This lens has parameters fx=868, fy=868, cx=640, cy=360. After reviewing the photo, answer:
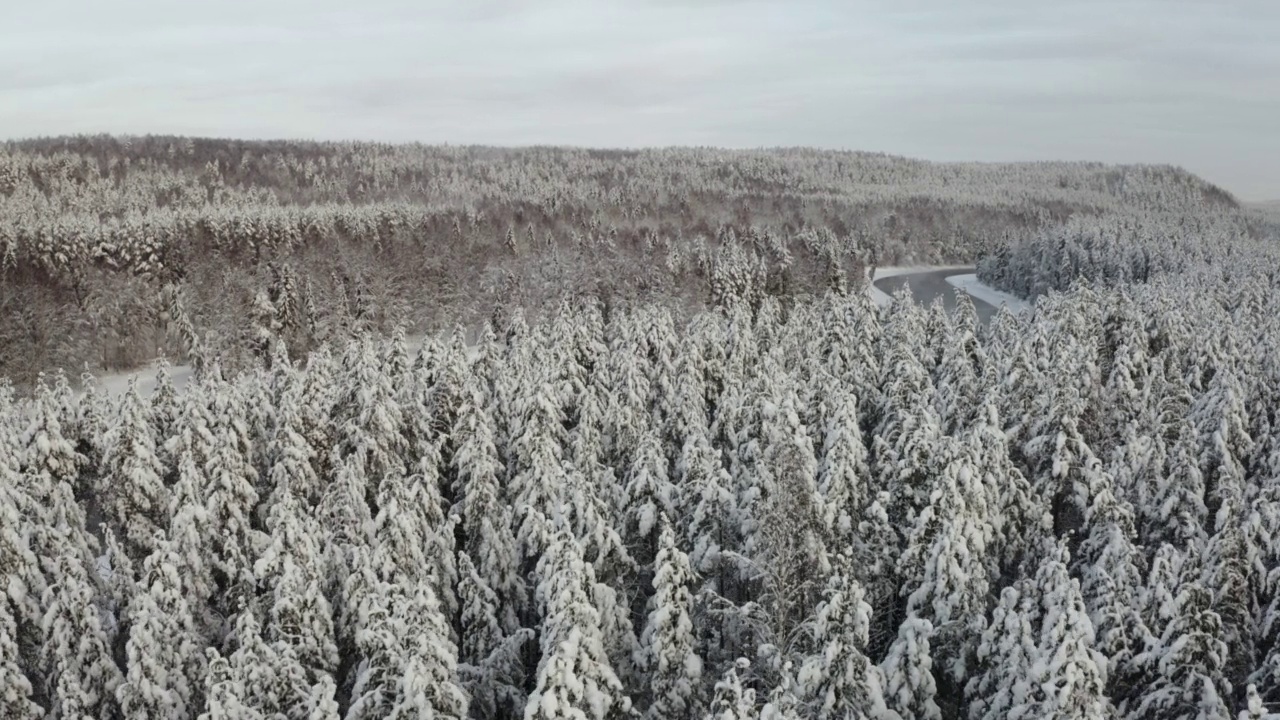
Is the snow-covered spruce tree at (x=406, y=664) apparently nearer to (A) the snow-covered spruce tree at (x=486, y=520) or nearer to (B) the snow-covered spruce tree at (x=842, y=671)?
(A) the snow-covered spruce tree at (x=486, y=520)

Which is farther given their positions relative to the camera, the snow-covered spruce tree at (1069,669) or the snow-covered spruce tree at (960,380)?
the snow-covered spruce tree at (960,380)

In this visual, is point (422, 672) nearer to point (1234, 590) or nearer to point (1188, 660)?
point (1188, 660)

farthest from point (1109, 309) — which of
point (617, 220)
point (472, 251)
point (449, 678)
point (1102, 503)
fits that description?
point (617, 220)

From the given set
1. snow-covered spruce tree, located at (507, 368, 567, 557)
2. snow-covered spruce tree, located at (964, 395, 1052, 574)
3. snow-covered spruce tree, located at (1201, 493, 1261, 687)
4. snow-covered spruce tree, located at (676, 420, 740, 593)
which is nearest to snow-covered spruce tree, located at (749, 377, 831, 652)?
snow-covered spruce tree, located at (676, 420, 740, 593)

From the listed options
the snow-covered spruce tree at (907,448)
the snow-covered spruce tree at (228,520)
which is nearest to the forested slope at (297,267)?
the snow-covered spruce tree at (228,520)

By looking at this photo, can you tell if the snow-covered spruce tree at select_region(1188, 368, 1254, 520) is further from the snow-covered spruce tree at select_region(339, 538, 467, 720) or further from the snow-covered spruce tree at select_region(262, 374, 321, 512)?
the snow-covered spruce tree at select_region(262, 374, 321, 512)

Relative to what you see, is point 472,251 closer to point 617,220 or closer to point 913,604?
point 617,220
